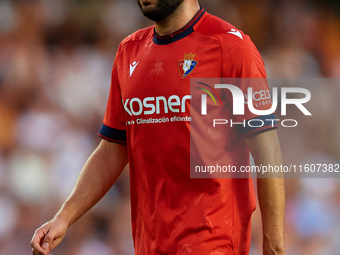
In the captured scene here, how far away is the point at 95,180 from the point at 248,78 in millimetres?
843

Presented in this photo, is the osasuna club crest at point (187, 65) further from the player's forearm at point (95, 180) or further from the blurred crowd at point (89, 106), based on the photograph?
the blurred crowd at point (89, 106)

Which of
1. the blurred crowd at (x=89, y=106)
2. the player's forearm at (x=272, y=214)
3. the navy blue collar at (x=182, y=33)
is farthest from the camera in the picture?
the blurred crowd at (x=89, y=106)

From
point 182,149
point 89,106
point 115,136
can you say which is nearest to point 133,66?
point 115,136

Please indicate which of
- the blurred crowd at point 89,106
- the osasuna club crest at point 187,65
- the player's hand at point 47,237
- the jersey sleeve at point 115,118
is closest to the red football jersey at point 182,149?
the osasuna club crest at point 187,65

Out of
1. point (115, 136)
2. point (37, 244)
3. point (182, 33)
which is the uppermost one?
point (182, 33)

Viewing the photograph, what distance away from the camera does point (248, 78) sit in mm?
1889

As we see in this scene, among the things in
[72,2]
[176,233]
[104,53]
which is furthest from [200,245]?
[72,2]

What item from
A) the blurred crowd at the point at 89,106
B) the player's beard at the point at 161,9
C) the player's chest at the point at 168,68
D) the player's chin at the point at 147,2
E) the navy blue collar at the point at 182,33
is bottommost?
the blurred crowd at the point at 89,106

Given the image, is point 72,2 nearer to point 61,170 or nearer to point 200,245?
point 61,170

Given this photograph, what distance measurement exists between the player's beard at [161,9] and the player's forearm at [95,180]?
618mm

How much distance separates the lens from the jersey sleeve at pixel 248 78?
188 centimetres

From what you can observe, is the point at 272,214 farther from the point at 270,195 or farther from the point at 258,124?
the point at 258,124

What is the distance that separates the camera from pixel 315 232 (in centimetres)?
507

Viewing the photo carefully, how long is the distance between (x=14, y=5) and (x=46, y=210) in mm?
2248
